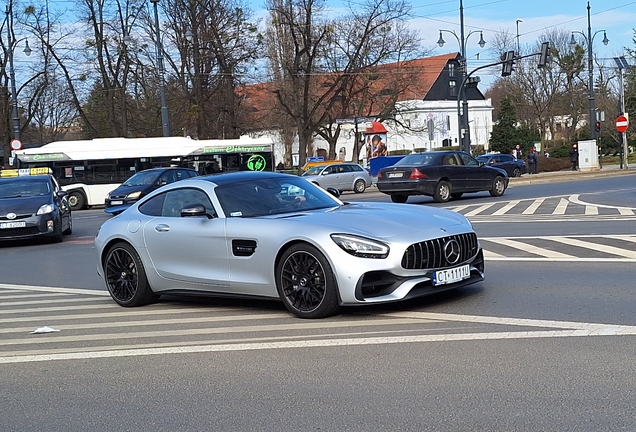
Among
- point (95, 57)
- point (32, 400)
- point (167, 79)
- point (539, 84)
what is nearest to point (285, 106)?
point (167, 79)

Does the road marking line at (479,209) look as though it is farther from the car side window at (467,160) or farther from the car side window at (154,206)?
the car side window at (154,206)

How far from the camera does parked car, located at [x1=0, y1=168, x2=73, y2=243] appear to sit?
58.7 feet

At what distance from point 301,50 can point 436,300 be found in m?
48.5

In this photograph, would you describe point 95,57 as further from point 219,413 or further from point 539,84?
point 219,413

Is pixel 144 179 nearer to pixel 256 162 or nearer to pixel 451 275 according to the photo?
pixel 256 162

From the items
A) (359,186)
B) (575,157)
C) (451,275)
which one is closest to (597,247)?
(451,275)

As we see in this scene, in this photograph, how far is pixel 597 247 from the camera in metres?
12.2

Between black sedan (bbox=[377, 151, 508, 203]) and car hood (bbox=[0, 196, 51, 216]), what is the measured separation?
1078cm

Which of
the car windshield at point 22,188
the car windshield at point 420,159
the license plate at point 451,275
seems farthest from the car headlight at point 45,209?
the license plate at point 451,275

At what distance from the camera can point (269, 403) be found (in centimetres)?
533

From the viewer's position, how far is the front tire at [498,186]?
91.4 feet

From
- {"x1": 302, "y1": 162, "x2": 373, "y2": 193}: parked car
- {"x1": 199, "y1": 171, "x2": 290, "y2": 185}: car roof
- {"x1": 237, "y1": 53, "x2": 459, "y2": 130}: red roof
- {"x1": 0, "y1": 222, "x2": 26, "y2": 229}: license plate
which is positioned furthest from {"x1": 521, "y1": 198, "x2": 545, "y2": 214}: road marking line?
{"x1": 237, "y1": 53, "x2": 459, "y2": 130}: red roof

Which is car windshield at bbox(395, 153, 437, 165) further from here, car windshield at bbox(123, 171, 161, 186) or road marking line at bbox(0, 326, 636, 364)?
road marking line at bbox(0, 326, 636, 364)

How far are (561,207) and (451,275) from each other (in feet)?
47.3
